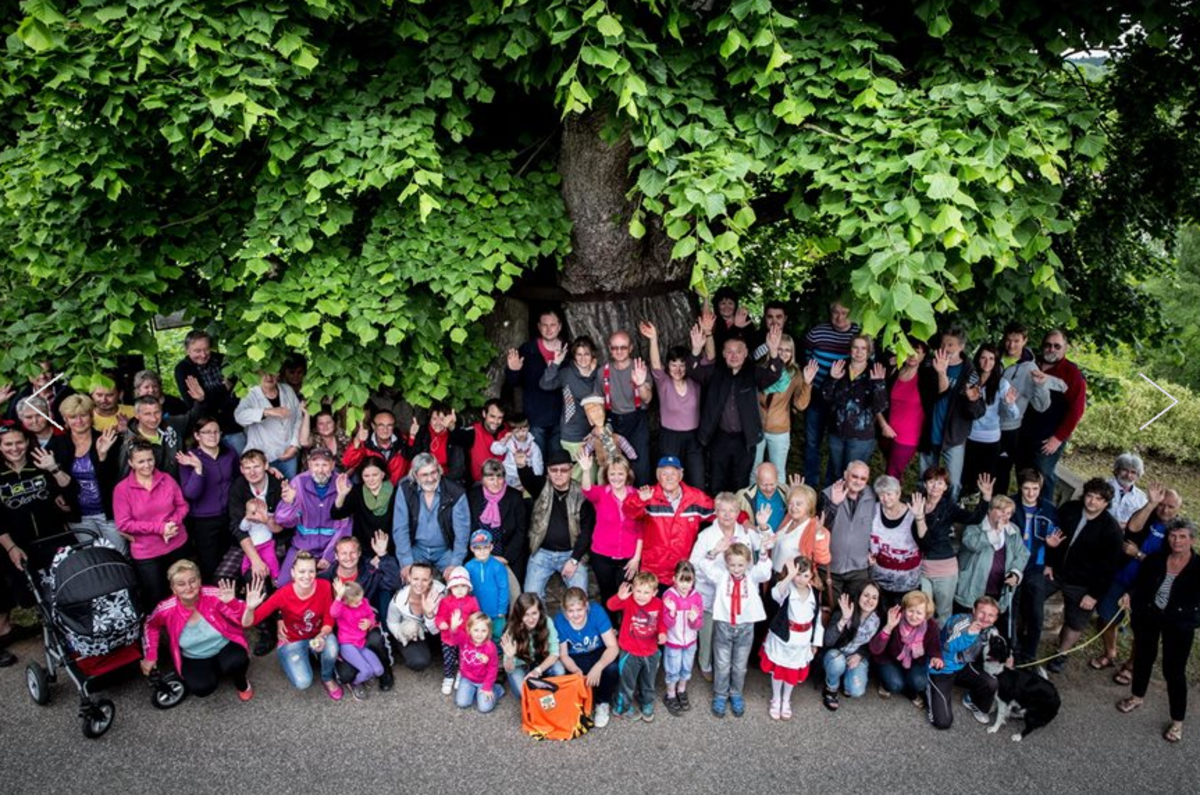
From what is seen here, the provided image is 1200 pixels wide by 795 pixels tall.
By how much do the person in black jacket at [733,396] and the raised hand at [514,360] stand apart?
1.66 meters

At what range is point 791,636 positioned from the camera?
636 cm

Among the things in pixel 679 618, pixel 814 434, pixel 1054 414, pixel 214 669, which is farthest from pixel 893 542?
pixel 214 669

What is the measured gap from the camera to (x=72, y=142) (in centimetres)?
588

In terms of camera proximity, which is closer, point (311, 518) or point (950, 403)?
point (311, 518)

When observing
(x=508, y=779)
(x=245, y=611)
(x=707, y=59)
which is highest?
(x=707, y=59)

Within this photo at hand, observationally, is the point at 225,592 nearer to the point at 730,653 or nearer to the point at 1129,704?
the point at 730,653

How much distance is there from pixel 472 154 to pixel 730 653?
16.0 feet

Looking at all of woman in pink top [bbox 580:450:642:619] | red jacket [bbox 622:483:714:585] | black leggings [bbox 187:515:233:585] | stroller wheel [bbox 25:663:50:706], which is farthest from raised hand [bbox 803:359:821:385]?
stroller wheel [bbox 25:663:50:706]

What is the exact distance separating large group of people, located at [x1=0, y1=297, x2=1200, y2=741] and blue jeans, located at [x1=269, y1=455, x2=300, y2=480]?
0.13 ft

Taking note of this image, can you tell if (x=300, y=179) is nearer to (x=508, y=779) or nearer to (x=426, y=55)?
(x=426, y=55)

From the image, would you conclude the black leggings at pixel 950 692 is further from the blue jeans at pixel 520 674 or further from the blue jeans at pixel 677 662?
the blue jeans at pixel 520 674

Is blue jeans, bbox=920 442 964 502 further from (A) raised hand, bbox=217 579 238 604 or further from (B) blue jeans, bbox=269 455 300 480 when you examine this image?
(A) raised hand, bbox=217 579 238 604

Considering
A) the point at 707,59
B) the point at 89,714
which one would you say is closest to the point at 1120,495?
the point at 707,59

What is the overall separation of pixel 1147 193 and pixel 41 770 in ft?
39.2
